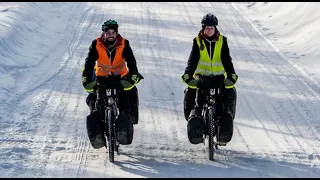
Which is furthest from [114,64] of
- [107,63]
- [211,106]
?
[211,106]

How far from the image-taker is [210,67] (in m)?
8.34

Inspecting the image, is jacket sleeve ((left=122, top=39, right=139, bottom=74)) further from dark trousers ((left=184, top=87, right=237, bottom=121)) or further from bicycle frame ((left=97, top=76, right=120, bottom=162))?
dark trousers ((left=184, top=87, right=237, bottom=121))

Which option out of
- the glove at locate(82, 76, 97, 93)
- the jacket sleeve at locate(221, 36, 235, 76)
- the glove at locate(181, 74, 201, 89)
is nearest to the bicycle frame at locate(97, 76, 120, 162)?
the glove at locate(82, 76, 97, 93)

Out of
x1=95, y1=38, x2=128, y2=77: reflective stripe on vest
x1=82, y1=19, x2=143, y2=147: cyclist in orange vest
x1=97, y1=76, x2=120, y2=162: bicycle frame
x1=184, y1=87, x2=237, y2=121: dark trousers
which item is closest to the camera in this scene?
x1=97, y1=76, x2=120, y2=162: bicycle frame

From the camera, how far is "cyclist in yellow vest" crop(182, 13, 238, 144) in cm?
816

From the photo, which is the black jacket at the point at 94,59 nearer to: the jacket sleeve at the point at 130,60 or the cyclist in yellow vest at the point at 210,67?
the jacket sleeve at the point at 130,60

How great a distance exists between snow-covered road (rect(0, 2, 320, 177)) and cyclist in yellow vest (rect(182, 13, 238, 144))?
551 mm

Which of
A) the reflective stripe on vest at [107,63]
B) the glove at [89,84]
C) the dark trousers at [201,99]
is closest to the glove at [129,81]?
the reflective stripe on vest at [107,63]

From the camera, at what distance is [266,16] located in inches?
899

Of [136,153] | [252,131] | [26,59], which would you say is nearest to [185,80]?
[136,153]

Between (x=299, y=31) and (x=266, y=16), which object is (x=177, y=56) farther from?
(x=266, y=16)

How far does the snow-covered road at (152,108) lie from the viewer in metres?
8.20

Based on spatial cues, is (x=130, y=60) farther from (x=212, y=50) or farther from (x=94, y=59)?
(x=212, y=50)

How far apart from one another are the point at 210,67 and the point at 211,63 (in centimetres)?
7
